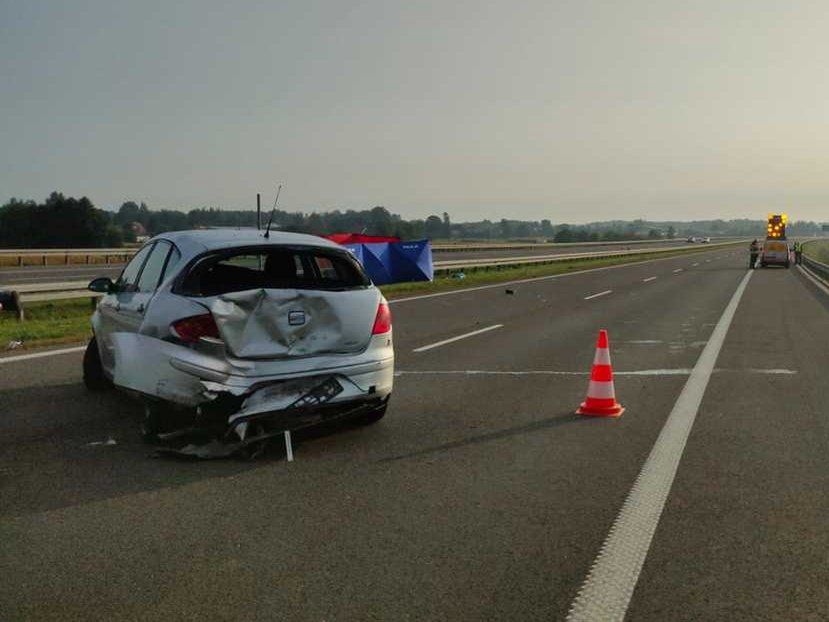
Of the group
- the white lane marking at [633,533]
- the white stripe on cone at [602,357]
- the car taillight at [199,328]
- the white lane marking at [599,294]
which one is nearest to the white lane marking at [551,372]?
the white lane marking at [633,533]

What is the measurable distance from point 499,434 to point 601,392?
141cm

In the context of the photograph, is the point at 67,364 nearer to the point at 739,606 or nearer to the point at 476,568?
the point at 476,568

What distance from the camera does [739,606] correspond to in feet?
11.1

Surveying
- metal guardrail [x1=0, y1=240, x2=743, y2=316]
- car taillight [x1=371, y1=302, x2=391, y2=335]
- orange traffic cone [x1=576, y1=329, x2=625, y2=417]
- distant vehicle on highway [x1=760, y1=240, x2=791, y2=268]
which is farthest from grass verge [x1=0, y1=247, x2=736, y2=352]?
distant vehicle on highway [x1=760, y1=240, x2=791, y2=268]

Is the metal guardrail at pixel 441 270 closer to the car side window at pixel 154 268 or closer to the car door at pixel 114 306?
the car door at pixel 114 306

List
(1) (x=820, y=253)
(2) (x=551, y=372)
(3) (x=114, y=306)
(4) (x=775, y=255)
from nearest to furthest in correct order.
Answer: (3) (x=114, y=306) → (2) (x=551, y=372) → (4) (x=775, y=255) → (1) (x=820, y=253)

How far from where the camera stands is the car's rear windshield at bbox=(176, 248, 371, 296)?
5.89m

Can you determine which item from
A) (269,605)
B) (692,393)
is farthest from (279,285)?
(692,393)

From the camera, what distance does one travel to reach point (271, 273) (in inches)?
261

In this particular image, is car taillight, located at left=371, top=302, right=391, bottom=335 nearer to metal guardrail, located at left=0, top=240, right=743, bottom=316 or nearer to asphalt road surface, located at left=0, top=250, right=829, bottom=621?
asphalt road surface, located at left=0, top=250, right=829, bottom=621

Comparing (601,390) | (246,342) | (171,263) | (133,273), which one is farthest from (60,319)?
(601,390)

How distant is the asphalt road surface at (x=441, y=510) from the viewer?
3.47m

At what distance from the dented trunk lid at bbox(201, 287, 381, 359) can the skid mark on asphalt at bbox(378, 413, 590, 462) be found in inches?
37.7

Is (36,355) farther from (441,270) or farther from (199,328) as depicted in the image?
(441,270)
